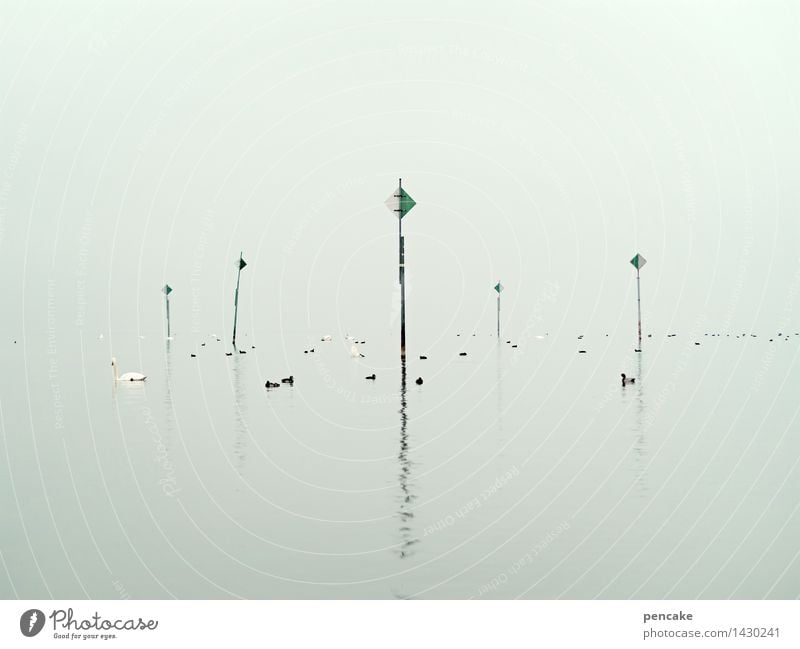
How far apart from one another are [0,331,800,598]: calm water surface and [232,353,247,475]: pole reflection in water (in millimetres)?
156

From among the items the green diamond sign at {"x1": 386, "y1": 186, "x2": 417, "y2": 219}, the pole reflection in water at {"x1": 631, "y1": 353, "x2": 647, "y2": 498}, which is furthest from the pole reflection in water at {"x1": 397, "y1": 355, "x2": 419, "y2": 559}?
the green diamond sign at {"x1": 386, "y1": 186, "x2": 417, "y2": 219}

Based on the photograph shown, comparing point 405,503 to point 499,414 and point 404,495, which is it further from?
point 499,414

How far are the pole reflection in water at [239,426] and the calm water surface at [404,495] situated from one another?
0.51 feet

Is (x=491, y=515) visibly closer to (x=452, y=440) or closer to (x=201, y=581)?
(x=201, y=581)

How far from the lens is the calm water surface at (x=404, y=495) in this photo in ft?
41.9

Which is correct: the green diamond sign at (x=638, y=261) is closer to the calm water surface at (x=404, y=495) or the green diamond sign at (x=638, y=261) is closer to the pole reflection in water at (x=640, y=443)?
the pole reflection in water at (x=640, y=443)

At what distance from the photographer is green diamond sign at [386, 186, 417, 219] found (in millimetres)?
52344

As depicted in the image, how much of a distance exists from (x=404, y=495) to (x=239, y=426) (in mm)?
12696

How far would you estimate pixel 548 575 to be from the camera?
12711 millimetres

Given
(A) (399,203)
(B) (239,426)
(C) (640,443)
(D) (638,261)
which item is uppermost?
(A) (399,203)

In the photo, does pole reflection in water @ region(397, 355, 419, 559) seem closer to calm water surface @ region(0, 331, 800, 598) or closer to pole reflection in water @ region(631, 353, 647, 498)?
calm water surface @ region(0, 331, 800, 598)

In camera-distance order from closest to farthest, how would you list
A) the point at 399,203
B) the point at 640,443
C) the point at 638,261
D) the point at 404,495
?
the point at 404,495, the point at 640,443, the point at 399,203, the point at 638,261

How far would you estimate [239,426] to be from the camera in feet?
96.7

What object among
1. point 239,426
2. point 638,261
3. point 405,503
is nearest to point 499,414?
point 239,426
